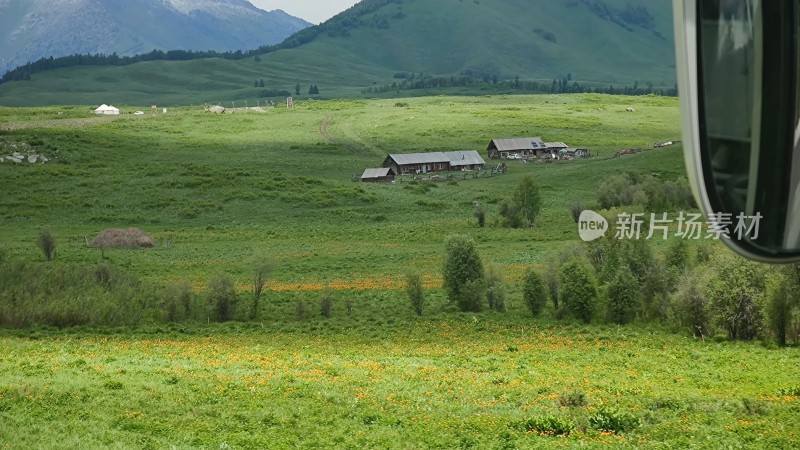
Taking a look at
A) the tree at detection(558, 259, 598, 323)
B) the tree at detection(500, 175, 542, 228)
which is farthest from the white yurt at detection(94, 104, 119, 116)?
the tree at detection(558, 259, 598, 323)

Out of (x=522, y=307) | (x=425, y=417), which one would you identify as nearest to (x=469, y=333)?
(x=522, y=307)

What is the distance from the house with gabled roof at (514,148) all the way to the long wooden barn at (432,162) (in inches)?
334

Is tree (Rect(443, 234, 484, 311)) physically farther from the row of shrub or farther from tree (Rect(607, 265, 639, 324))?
tree (Rect(607, 265, 639, 324))

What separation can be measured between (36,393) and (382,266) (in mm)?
36350

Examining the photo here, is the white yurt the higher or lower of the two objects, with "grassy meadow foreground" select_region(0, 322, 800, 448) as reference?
higher

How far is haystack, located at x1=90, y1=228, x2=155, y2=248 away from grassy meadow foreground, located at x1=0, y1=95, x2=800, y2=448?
1280 millimetres

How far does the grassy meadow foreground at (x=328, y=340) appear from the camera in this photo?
55.9ft

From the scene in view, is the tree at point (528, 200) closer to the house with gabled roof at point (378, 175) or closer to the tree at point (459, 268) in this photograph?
the tree at point (459, 268)

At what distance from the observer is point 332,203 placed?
83750 millimetres

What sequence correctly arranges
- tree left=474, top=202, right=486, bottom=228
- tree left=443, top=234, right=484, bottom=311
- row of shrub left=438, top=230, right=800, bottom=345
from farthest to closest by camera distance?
tree left=474, top=202, right=486, bottom=228
tree left=443, top=234, right=484, bottom=311
row of shrub left=438, top=230, right=800, bottom=345

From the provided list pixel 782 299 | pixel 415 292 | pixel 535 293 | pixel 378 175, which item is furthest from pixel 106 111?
pixel 782 299

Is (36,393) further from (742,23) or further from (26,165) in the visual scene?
(26,165)

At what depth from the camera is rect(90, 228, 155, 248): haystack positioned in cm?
6300

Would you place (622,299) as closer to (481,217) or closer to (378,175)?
(481,217)
